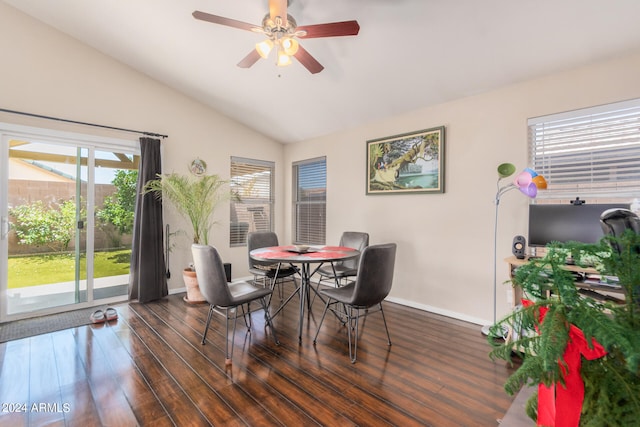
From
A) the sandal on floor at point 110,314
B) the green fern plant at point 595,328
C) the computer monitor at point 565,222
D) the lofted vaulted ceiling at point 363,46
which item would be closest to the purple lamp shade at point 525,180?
the computer monitor at point 565,222

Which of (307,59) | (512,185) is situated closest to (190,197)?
(307,59)

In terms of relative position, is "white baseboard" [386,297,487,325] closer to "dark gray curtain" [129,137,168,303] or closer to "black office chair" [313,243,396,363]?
"black office chair" [313,243,396,363]

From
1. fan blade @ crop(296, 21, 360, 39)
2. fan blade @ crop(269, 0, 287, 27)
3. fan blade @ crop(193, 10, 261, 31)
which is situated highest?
fan blade @ crop(269, 0, 287, 27)

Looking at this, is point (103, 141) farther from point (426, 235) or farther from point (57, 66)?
point (426, 235)

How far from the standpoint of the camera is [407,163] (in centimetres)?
372

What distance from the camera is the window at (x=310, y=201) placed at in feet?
16.2

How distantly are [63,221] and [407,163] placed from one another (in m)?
4.38

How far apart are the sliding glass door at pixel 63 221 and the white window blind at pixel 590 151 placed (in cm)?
493

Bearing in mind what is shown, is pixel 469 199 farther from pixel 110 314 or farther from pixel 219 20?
pixel 110 314

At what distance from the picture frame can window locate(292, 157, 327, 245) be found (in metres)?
1.04

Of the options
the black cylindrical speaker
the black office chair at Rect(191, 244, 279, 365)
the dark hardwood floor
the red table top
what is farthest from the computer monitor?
the black office chair at Rect(191, 244, 279, 365)

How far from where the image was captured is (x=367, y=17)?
2.44 meters

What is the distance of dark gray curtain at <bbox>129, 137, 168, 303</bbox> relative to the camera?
386 cm

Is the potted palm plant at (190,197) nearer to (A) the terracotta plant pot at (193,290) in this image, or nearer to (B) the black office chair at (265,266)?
(A) the terracotta plant pot at (193,290)
